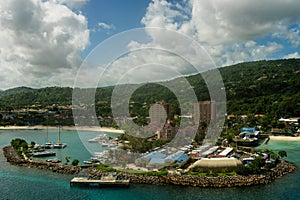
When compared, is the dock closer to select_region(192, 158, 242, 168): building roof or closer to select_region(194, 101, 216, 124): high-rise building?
select_region(192, 158, 242, 168): building roof

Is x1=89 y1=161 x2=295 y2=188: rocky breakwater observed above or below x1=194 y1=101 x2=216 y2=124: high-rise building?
below

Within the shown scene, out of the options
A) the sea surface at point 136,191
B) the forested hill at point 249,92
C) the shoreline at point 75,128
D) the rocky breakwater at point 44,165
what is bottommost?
the sea surface at point 136,191

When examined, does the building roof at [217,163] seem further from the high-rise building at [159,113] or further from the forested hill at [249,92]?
the high-rise building at [159,113]

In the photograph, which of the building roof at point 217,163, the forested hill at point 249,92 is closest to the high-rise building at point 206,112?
the forested hill at point 249,92

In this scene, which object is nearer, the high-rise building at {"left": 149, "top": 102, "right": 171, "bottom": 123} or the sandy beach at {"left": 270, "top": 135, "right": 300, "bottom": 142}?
the high-rise building at {"left": 149, "top": 102, "right": 171, "bottom": 123}

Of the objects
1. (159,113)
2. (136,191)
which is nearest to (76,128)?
(159,113)

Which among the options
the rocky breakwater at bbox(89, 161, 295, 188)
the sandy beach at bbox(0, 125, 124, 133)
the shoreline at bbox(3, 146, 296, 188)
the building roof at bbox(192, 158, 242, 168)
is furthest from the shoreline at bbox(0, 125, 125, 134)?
the rocky breakwater at bbox(89, 161, 295, 188)

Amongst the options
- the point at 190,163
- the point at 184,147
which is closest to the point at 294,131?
the point at 184,147
